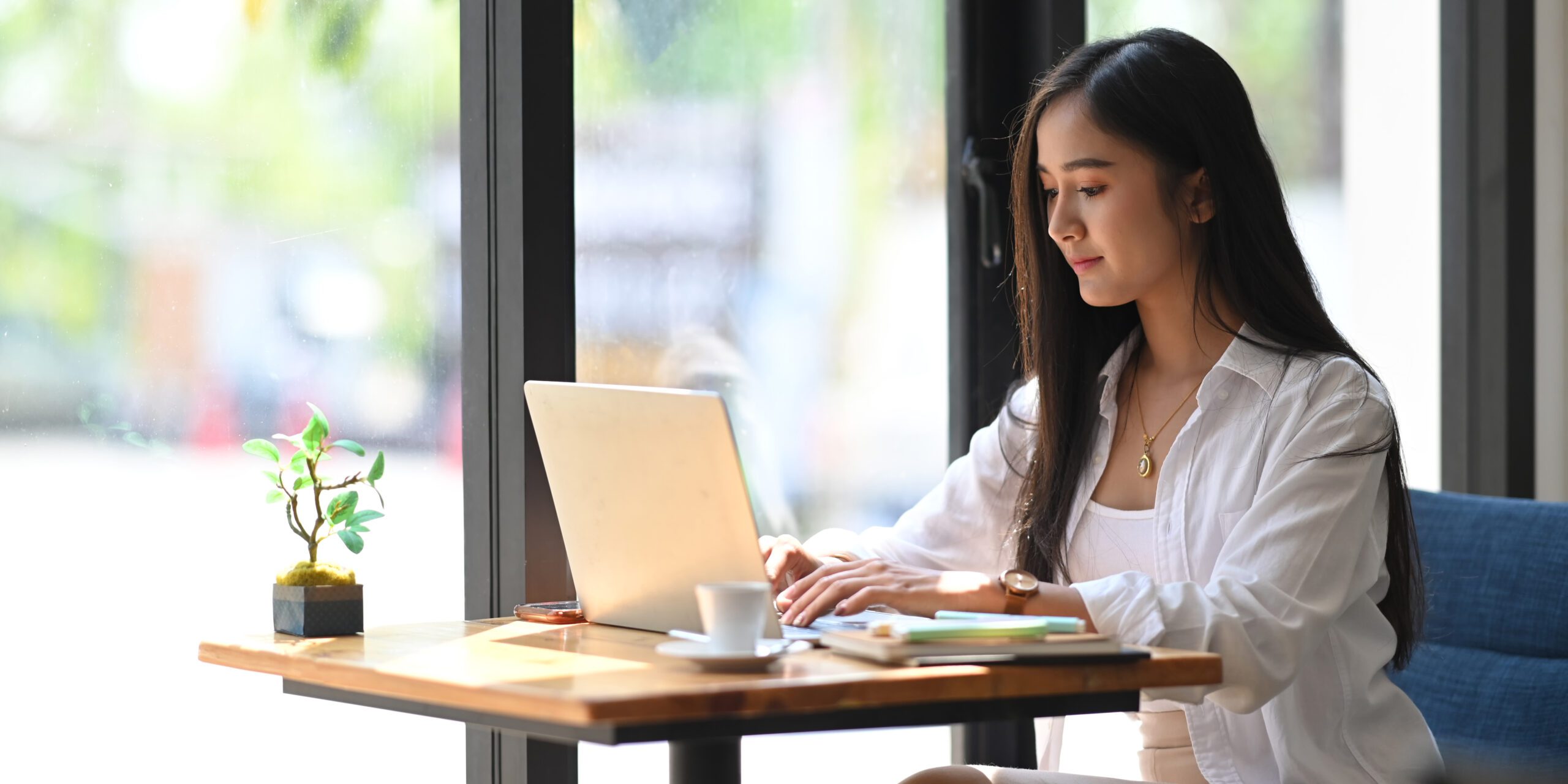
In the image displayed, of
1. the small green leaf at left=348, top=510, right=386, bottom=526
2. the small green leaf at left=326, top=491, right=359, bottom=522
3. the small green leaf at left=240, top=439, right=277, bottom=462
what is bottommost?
the small green leaf at left=348, top=510, right=386, bottom=526

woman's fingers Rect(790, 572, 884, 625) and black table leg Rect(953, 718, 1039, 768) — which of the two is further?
black table leg Rect(953, 718, 1039, 768)

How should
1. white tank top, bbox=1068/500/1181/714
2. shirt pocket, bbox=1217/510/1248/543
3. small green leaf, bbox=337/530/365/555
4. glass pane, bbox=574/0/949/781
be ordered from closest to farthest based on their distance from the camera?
1. small green leaf, bbox=337/530/365/555
2. shirt pocket, bbox=1217/510/1248/543
3. white tank top, bbox=1068/500/1181/714
4. glass pane, bbox=574/0/949/781

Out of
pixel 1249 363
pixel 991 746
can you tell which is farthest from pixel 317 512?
pixel 991 746

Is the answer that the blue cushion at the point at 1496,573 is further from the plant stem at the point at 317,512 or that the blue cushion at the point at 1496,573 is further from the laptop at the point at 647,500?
the plant stem at the point at 317,512

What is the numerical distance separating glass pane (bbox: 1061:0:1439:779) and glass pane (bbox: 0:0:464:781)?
182cm

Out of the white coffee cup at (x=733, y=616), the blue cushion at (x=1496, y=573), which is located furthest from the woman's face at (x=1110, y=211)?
the white coffee cup at (x=733, y=616)

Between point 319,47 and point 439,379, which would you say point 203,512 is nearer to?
point 439,379

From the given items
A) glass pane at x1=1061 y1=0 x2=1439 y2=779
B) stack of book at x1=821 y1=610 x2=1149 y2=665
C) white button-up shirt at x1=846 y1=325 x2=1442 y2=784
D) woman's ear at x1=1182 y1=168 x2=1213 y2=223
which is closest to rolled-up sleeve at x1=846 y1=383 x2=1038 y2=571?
white button-up shirt at x1=846 y1=325 x2=1442 y2=784

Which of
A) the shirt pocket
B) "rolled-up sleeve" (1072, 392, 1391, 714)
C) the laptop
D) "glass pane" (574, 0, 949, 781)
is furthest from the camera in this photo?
"glass pane" (574, 0, 949, 781)

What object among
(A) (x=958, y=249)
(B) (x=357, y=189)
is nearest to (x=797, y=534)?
(A) (x=958, y=249)

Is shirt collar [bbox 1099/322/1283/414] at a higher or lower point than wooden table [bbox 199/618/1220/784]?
higher

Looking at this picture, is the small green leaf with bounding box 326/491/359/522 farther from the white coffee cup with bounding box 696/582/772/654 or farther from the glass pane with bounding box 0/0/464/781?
the white coffee cup with bounding box 696/582/772/654

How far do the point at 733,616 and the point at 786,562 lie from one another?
0.52 m

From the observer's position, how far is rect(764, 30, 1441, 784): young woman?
4.96ft
